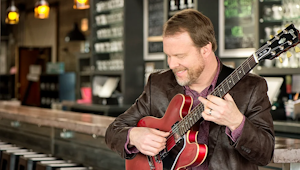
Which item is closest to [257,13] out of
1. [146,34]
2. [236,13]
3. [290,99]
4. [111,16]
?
[236,13]

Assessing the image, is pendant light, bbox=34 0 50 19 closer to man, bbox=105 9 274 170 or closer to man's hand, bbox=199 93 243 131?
man, bbox=105 9 274 170

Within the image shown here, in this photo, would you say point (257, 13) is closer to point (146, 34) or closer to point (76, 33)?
point (146, 34)

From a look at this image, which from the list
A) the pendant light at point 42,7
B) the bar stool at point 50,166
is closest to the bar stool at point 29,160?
the bar stool at point 50,166

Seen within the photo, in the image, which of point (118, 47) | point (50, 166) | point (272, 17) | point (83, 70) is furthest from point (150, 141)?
point (83, 70)

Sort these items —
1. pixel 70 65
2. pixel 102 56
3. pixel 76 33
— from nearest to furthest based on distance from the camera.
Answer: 1. pixel 102 56
2. pixel 76 33
3. pixel 70 65

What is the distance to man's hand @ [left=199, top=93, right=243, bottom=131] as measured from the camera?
160 cm

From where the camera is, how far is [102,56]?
24.8ft

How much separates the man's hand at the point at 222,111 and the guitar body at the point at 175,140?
0.27 m

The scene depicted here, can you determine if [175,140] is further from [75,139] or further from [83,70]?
[83,70]

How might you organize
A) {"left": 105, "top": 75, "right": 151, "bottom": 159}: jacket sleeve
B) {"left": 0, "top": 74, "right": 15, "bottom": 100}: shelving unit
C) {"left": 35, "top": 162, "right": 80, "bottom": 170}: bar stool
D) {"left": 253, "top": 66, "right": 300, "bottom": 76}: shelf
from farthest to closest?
{"left": 0, "top": 74, "right": 15, "bottom": 100}: shelving unit < {"left": 253, "top": 66, "right": 300, "bottom": 76}: shelf < {"left": 35, "top": 162, "right": 80, "bottom": 170}: bar stool < {"left": 105, "top": 75, "right": 151, "bottom": 159}: jacket sleeve

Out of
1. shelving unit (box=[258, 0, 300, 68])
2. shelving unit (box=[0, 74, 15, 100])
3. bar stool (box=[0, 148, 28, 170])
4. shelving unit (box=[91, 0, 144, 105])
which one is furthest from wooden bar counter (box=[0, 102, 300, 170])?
shelving unit (box=[0, 74, 15, 100])

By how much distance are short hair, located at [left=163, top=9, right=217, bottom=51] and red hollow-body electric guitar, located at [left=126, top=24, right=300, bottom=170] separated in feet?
0.88

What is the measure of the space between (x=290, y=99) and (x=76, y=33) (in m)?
6.71

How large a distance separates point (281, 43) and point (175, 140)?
2.28 feet
